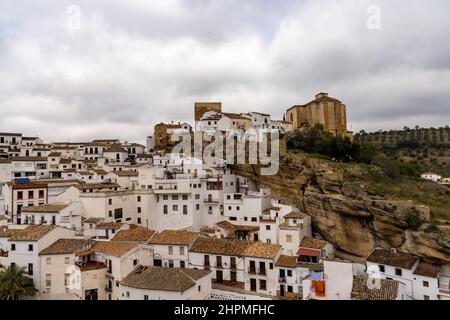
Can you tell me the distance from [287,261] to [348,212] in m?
7.87

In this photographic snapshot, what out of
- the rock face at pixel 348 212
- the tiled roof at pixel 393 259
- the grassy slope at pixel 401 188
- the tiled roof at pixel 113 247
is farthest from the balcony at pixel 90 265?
the grassy slope at pixel 401 188

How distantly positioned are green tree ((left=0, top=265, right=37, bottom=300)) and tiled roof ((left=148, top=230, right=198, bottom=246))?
7.73 m

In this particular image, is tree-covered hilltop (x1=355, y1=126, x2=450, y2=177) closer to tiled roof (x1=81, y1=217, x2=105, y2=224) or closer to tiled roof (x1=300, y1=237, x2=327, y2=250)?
tiled roof (x1=300, y1=237, x2=327, y2=250)

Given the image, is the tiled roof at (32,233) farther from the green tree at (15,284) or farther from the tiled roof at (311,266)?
the tiled roof at (311,266)

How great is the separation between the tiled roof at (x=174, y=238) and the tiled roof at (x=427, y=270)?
14.7 m

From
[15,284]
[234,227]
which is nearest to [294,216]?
[234,227]

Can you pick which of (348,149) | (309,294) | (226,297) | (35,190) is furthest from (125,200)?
(348,149)

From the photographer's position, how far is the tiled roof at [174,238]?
25.8m

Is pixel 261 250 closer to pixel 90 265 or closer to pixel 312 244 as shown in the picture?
pixel 312 244

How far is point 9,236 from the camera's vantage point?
24.7 m

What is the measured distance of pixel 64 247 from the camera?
76.2ft

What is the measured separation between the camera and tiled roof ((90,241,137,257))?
74.9ft

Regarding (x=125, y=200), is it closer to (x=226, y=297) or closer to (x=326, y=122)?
(x=226, y=297)

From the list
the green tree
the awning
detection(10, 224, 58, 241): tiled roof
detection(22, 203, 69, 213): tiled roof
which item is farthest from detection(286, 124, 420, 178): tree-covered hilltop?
the green tree
